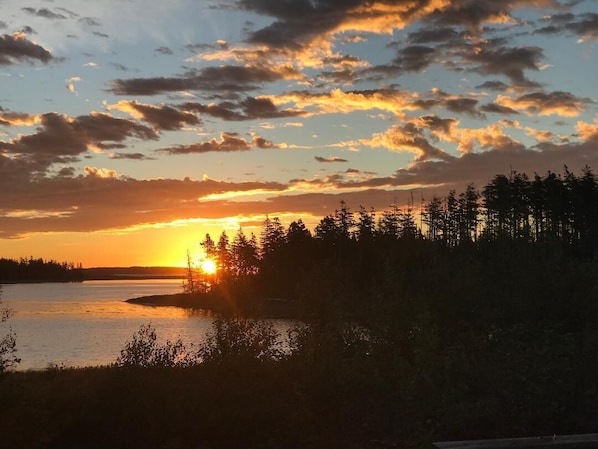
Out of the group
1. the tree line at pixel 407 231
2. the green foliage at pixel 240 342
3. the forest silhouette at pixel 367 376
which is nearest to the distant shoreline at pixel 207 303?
the tree line at pixel 407 231

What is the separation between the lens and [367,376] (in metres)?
11.9

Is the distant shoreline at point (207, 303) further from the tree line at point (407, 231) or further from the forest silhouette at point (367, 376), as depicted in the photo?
the forest silhouette at point (367, 376)

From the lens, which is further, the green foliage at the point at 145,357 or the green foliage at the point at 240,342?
the green foliage at the point at 145,357

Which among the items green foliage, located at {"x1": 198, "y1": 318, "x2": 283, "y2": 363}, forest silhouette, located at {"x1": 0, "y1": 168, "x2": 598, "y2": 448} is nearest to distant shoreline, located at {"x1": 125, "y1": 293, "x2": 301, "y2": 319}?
forest silhouette, located at {"x1": 0, "y1": 168, "x2": 598, "y2": 448}

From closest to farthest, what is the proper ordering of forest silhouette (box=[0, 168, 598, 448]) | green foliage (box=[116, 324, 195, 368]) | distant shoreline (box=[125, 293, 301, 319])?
forest silhouette (box=[0, 168, 598, 448])
green foliage (box=[116, 324, 195, 368])
distant shoreline (box=[125, 293, 301, 319])

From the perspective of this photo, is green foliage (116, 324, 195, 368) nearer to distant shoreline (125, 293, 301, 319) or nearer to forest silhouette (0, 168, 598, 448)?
forest silhouette (0, 168, 598, 448)

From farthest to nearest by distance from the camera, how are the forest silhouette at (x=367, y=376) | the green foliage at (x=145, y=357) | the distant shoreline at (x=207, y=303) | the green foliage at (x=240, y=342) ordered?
the distant shoreline at (x=207, y=303) < the green foliage at (x=145, y=357) < the green foliage at (x=240, y=342) < the forest silhouette at (x=367, y=376)

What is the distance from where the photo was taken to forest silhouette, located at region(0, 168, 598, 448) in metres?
10.3

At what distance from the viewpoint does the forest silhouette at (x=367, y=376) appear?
1033 centimetres

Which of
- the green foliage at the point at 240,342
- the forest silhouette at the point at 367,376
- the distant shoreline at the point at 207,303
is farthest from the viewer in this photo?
the distant shoreline at the point at 207,303

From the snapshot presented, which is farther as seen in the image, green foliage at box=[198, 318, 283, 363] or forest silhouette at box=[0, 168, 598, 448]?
green foliage at box=[198, 318, 283, 363]

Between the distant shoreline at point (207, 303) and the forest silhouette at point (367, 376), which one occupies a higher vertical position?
the forest silhouette at point (367, 376)

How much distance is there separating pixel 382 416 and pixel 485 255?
11.0 m

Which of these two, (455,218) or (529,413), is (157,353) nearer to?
(529,413)
